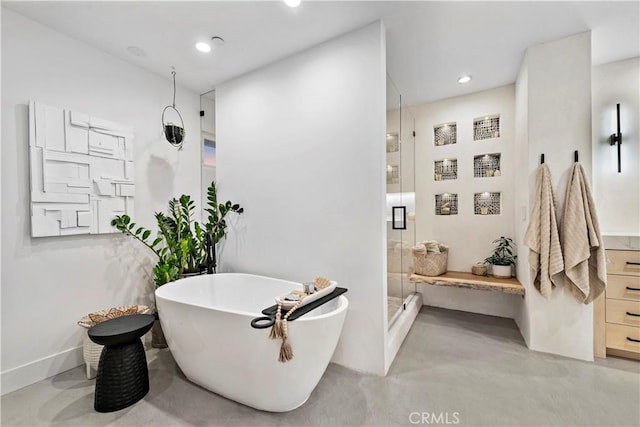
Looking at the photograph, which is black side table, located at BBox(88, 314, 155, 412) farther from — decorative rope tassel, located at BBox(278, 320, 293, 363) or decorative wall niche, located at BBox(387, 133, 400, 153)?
decorative wall niche, located at BBox(387, 133, 400, 153)

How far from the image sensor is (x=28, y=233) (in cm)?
204

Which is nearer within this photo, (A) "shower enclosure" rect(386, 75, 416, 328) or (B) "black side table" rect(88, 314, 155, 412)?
(B) "black side table" rect(88, 314, 155, 412)

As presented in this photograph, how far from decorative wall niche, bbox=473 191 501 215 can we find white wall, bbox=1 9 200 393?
3.76 m

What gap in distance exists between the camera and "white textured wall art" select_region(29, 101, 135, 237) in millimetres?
2066

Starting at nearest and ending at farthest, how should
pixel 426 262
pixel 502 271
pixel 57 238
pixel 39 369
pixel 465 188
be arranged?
pixel 39 369, pixel 57 238, pixel 502 271, pixel 426 262, pixel 465 188

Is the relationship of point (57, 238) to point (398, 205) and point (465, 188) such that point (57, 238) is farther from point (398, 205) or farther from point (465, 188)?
point (465, 188)

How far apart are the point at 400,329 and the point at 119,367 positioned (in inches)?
86.9

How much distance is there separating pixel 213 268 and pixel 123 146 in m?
1.47

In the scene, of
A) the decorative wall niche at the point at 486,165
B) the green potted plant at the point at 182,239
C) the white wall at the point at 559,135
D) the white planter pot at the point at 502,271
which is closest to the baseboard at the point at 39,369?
the green potted plant at the point at 182,239

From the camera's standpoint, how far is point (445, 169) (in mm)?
3521

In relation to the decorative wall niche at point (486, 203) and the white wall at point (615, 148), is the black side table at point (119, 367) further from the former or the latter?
the white wall at point (615, 148)

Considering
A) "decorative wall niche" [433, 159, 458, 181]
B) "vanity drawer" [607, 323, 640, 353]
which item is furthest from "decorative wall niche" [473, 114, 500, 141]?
"vanity drawer" [607, 323, 640, 353]

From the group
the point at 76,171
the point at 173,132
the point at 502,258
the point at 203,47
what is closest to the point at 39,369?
the point at 76,171

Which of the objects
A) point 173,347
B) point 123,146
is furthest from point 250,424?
point 123,146
